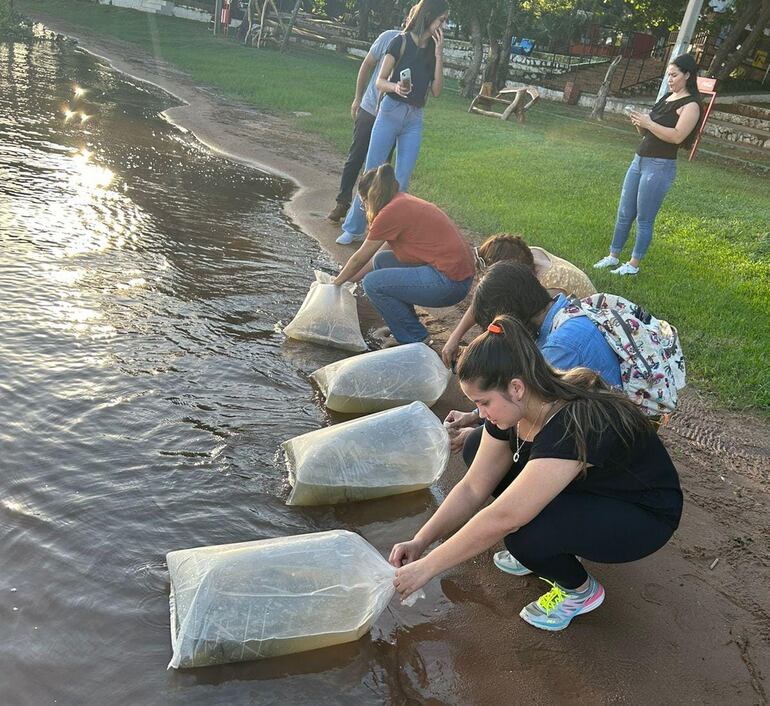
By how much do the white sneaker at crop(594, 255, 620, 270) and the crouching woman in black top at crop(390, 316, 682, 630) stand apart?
458cm

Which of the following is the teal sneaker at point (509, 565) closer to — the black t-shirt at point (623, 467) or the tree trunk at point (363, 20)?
the black t-shirt at point (623, 467)

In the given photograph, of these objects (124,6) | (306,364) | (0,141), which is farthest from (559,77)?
(306,364)

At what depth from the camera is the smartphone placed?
22.8ft

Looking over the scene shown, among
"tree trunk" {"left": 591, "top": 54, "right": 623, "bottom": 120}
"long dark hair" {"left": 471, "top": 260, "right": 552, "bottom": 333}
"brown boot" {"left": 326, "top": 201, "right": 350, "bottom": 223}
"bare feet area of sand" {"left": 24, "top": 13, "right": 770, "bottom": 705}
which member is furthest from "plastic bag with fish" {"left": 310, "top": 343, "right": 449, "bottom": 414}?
"tree trunk" {"left": 591, "top": 54, "right": 623, "bottom": 120}

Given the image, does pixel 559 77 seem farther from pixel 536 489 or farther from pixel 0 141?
pixel 536 489

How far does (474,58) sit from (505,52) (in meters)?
1.31

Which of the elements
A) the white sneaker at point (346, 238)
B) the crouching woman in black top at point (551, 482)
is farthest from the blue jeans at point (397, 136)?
the crouching woman in black top at point (551, 482)

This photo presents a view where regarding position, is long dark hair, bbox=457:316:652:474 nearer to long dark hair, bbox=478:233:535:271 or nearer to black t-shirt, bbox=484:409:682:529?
black t-shirt, bbox=484:409:682:529

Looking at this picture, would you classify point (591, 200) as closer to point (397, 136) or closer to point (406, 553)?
point (397, 136)

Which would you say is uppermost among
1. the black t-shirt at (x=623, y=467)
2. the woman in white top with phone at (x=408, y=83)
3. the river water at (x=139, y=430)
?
the woman in white top with phone at (x=408, y=83)

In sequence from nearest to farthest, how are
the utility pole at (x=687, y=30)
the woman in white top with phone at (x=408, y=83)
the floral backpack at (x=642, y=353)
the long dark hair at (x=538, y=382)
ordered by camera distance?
the long dark hair at (x=538, y=382), the floral backpack at (x=642, y=353), the woman in white top with phone at (x=408, y=83), the utility pole at (x=687, y=30)

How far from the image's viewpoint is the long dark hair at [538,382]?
238cm

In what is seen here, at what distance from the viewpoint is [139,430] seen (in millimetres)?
3770

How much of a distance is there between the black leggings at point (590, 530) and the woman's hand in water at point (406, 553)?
1.11 feet
